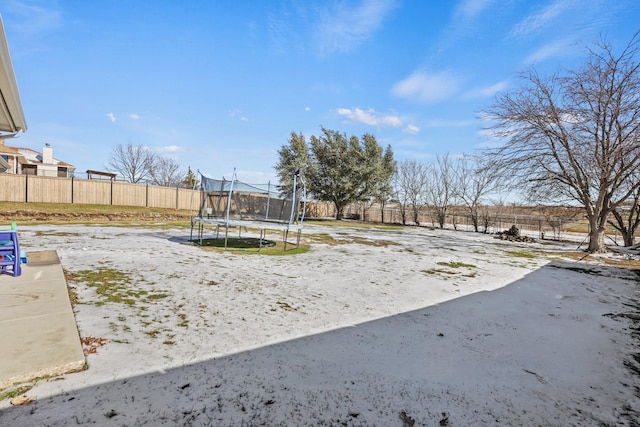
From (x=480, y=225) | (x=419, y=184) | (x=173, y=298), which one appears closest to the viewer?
(x=173, y=298)

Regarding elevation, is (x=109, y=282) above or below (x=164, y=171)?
below

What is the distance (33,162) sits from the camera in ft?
107

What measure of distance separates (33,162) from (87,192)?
70.1ft

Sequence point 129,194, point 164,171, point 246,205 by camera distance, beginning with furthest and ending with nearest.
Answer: point 164,171
point 129,194
point 246,205

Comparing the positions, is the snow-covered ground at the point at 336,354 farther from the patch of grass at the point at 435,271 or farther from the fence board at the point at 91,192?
the fence board at the point at 91,192

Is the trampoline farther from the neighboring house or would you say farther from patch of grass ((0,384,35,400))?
the neighboring house

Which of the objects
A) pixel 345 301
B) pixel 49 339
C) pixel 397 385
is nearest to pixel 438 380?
pixel 397 385

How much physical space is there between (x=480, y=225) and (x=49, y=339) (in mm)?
26326

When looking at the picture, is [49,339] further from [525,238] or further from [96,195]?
[96,195]

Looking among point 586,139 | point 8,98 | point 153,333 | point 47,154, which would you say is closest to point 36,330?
point 153,333

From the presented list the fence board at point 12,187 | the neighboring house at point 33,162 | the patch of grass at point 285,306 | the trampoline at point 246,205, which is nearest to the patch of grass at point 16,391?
the patch of grass at point 285,306

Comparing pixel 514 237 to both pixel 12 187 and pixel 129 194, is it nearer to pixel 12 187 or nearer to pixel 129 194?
pixel 129 194

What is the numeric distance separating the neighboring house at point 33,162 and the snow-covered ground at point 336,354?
2816cm

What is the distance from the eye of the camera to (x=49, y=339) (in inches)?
90.2
